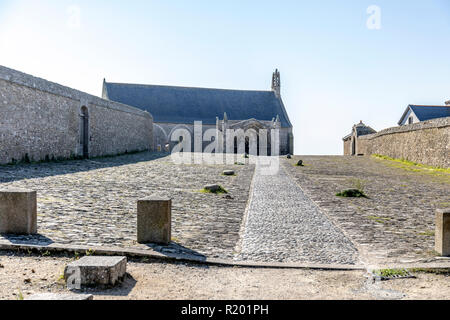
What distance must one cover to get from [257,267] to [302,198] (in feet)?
18.4

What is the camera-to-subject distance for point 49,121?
55.8ft

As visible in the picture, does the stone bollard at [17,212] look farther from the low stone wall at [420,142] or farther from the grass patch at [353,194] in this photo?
the low stone wall at [420,142]

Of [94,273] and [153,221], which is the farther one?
[153,221]

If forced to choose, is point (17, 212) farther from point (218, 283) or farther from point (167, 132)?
point (167, 132)

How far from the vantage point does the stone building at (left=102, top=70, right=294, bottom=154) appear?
42656 mm

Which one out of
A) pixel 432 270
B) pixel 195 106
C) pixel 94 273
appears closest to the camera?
pixel 94 273

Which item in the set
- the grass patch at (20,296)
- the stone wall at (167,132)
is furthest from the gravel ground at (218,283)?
the stone wall at (167,132)

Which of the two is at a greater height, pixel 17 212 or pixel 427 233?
pixel 17 212

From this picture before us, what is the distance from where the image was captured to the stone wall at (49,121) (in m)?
14.2

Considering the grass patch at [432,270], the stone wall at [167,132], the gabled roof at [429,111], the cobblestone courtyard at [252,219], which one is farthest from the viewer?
the stone wall at [167,132]

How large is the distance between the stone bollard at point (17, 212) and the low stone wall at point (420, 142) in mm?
18293

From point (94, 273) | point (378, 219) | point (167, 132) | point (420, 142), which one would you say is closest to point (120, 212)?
point (94, 273)

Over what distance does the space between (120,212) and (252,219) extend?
95.2 inches

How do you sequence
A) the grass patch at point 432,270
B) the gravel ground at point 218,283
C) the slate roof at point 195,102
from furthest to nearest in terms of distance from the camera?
the slate roof at point 195,102 → the grass patch at point 432,270 → the gravel ground at point 218,283
